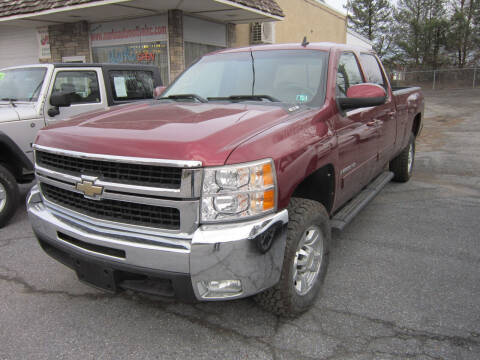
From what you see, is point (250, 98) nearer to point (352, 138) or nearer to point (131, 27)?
point (352, 138)

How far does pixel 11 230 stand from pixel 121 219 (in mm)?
2934

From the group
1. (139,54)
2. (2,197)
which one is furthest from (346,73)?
(139,54)

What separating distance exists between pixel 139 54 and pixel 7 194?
931cm

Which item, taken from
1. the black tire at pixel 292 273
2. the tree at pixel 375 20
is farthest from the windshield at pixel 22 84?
the tree at pixel 375 20

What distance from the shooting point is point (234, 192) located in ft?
7.18

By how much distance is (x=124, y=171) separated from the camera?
232cm

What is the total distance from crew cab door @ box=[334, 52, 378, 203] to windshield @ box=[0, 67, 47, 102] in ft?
13.2

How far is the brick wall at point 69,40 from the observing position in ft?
44.2

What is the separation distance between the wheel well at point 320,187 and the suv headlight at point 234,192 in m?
0.86

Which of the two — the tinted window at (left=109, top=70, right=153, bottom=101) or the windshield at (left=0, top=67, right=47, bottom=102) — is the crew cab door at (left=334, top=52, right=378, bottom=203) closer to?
the tinted window at (left=109, top=70, right=153, bottom=101)

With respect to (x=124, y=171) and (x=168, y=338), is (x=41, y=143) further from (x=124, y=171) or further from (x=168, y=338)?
(x=168, y=338)

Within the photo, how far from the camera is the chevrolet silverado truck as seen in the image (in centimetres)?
475

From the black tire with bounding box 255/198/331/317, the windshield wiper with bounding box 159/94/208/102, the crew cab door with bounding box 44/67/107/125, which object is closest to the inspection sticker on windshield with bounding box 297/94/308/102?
the windshield wiper with bounding box 159/94/208/102

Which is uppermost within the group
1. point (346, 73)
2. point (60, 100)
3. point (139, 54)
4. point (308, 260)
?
point (139, 54)
